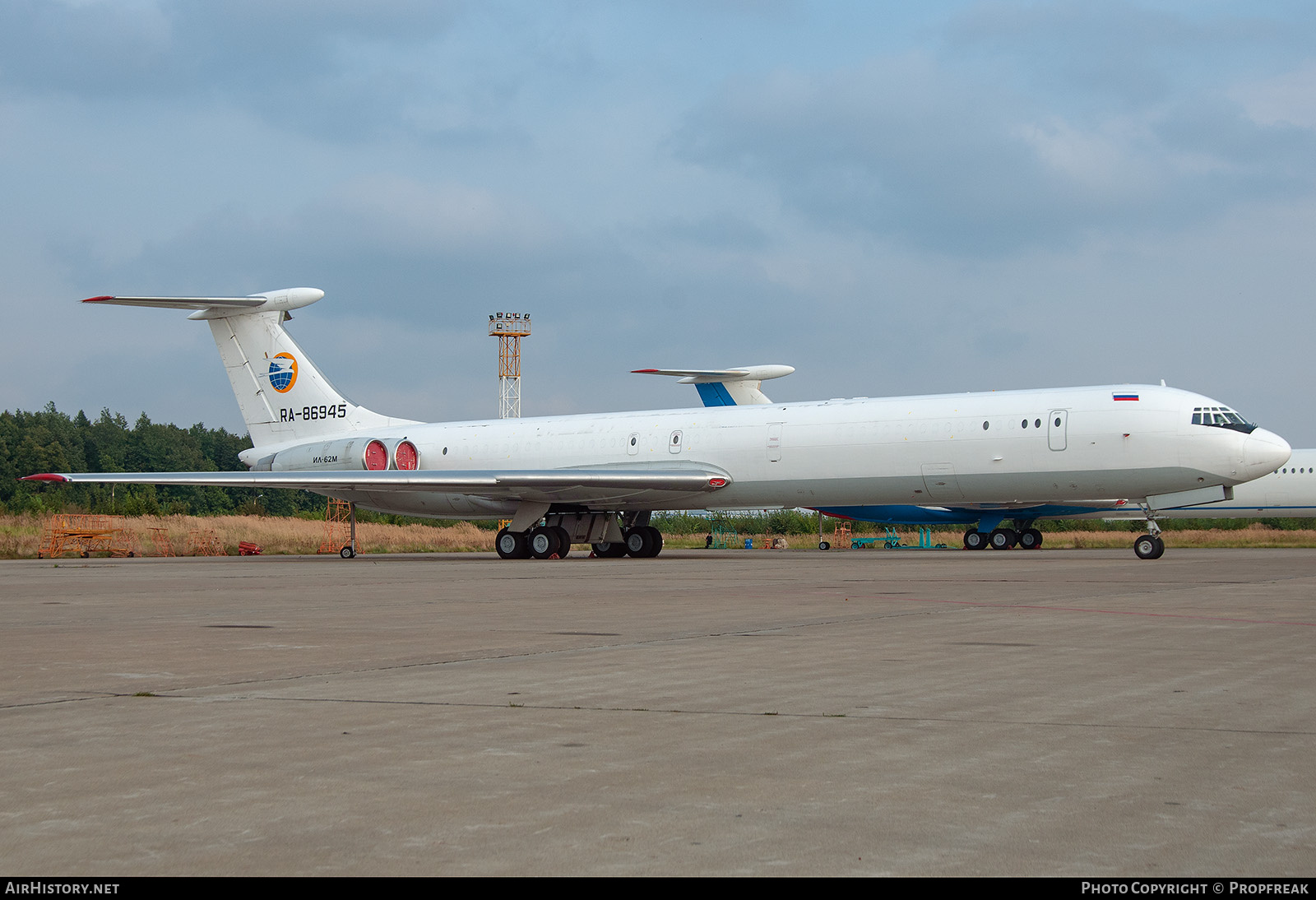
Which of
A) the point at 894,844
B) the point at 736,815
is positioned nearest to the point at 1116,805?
the point at 894,844

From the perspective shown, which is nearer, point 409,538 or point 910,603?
point 910,603

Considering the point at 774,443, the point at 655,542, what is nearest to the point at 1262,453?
the point at 774,443

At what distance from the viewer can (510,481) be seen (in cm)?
2817

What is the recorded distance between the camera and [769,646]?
884cm

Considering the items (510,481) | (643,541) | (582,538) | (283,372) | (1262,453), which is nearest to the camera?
(1262,453)

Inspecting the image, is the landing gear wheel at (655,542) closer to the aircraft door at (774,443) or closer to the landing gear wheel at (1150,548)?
the aircraft door at (774,443)

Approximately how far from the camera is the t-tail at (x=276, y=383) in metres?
33.8

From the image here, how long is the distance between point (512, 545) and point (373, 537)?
17036 millimetres

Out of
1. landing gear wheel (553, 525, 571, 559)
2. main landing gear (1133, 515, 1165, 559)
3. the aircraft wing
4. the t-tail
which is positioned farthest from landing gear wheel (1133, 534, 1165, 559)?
the t-tail

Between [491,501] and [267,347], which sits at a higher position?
[267,347]

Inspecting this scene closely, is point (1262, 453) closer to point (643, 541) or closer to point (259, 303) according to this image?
point (643, 541)

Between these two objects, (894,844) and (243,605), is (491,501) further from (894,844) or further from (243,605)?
(894,844)

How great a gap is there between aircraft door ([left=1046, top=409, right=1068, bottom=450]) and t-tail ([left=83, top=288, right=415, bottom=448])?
60.5 feet
